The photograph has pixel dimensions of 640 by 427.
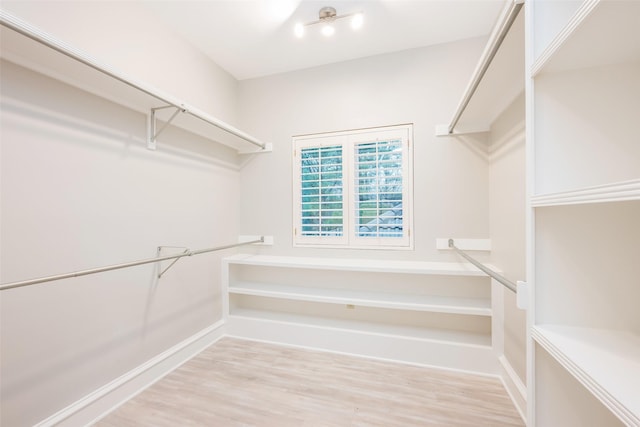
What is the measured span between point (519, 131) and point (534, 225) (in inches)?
43.7

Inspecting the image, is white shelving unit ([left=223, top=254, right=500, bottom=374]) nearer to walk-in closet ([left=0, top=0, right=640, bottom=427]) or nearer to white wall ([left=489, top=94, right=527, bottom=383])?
walk-in closet ([left=0, top=0, right=640, bottom=427])

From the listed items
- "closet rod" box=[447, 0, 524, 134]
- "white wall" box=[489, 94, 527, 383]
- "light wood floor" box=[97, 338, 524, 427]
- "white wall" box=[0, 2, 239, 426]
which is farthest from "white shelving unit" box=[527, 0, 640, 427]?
"white wall" box=[0, 2, 239, 426]

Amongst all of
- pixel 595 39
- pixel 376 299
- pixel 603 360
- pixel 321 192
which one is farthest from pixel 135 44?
pixel 603 360

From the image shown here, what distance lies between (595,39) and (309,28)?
1979mm

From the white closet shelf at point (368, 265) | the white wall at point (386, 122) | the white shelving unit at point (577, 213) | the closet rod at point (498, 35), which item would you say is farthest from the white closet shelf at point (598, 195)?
the white wall at point (386, 122)

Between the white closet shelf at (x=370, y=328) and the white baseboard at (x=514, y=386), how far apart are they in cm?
18

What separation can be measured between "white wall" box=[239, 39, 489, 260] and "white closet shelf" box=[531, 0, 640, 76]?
1.54m

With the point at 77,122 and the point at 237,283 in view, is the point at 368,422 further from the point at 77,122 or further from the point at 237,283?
the point at 77,122

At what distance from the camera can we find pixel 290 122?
279cm

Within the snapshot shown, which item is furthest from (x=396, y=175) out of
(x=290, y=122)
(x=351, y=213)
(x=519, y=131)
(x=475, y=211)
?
(x=290, y=122)

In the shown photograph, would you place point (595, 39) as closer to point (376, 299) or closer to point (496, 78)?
point (496, 78)

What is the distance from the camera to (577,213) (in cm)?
80

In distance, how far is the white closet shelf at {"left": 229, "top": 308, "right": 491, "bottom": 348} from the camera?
2.10m

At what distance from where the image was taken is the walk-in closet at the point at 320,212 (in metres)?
0.80
